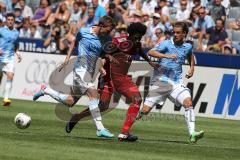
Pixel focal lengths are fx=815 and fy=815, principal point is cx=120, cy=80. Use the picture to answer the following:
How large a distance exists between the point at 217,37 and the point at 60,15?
7.20m

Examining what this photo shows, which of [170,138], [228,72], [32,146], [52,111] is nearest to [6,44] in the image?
[52,111]

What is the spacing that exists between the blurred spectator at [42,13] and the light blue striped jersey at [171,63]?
16103 millimetres

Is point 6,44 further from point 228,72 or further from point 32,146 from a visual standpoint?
point 32,146

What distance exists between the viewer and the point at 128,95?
1559cm

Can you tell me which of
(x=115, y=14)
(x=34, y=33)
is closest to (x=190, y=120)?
(x=115, y=14)

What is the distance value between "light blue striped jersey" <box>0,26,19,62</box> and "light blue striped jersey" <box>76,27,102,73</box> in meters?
7.97

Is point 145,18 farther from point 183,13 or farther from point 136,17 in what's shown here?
point 183,13

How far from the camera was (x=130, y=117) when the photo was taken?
15320mm

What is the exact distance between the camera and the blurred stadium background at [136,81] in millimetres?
13781

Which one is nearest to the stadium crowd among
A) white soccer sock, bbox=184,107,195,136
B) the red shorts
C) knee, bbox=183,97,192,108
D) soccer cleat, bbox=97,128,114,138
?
knee, bbox=183,97,192,108

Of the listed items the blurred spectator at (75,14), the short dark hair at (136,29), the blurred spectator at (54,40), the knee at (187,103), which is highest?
the short dark hair at (136,29)

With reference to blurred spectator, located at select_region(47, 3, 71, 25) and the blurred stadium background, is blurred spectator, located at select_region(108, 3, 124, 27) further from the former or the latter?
blurred spectator, located at select_region(47, 3, 71, 25)

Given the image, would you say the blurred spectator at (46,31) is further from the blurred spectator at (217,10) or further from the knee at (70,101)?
the knee at (70,101)

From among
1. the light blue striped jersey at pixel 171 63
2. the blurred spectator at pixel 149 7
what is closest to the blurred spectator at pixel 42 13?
the blurred spectator at pixel 149 7
